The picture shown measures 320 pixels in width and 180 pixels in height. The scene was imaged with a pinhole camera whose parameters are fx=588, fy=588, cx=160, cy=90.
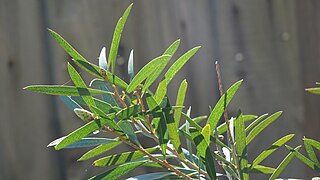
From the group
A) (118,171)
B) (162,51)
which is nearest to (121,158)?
(118,171)

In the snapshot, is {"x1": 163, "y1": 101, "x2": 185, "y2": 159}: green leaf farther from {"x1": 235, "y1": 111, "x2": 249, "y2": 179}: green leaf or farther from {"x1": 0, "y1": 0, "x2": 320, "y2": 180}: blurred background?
{"x1": 0, "y1": 0, "x2": 320, "y2": 180}: blurred background

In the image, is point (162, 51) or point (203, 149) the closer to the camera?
A: point (203, 149)

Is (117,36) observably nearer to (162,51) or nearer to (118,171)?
(118,171)

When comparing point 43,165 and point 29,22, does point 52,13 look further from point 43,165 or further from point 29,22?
point 43,165

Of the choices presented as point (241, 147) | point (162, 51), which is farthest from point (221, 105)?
point (162, 51)

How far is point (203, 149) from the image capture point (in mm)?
356

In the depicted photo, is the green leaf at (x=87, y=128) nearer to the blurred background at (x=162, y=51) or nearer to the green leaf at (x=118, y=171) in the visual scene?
the green leaf at (x=118, y=171)

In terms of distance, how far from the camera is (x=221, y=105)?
38 cm

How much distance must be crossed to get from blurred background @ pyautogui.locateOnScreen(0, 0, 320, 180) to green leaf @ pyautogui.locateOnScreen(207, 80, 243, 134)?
3.22ft

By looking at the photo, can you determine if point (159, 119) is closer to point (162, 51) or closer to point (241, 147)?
point (241, 147)

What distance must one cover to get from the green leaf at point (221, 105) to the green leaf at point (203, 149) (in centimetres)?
3

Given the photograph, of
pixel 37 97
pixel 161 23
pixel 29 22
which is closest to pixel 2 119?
pixel 37 97

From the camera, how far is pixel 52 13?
141cm

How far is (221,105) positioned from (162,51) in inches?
41.3
